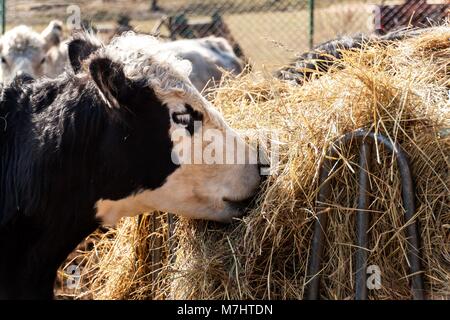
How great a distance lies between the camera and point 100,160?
11.9ft

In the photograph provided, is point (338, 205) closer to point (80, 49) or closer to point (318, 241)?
point (318, 241)

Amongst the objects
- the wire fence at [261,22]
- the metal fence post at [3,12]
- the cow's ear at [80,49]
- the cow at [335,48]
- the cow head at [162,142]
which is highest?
the wire fence at [261,22]

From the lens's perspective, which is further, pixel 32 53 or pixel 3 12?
pixel 3 12

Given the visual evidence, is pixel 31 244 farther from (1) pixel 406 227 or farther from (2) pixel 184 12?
(2) pixel 184 12

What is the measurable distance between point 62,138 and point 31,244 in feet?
1.65

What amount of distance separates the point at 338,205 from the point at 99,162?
1074mm

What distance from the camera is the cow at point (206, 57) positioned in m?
10.6

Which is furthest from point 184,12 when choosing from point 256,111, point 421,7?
point 256,111

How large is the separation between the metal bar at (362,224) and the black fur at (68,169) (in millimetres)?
831

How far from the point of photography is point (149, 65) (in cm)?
364

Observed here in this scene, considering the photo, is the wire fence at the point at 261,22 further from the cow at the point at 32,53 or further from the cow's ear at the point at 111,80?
the cow's ear at the point at 111,80

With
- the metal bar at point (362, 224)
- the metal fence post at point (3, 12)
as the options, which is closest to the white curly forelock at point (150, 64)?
the metal bar at point (362, 224)

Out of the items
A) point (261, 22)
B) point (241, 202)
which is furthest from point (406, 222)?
point (261, 22)
